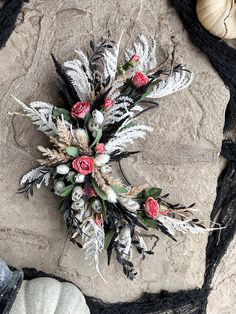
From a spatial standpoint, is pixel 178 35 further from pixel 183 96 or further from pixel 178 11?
pixel 183 96

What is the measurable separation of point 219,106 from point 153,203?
0.37 m

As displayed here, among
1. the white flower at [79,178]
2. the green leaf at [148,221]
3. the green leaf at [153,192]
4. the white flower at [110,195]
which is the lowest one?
the green leaf at [148,221]

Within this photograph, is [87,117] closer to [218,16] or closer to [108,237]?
[108,237]

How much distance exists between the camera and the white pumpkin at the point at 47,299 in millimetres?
1455

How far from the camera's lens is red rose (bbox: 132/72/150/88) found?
153 centimetres

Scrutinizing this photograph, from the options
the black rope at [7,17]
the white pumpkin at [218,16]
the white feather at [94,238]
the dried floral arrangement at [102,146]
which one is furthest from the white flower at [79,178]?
the white pumpkin at [218,16]

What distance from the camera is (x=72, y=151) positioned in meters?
1.47

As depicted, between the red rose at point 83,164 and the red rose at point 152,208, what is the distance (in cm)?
20

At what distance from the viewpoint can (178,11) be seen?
65.1 inches

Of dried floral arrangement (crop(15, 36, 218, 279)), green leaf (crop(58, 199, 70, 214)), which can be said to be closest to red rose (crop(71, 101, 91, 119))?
dried floral arrangement (crop(15, 36, 218, 279))

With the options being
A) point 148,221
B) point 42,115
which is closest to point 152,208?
point 148,221

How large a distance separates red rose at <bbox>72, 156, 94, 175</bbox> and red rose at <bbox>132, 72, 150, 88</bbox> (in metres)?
0.25

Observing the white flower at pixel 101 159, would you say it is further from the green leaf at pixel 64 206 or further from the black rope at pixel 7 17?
the black rope at pixel 7 17

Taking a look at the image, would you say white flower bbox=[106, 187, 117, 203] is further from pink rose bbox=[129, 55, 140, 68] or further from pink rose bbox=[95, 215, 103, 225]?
pink rose bbox=[129, 55, 140, 68]
